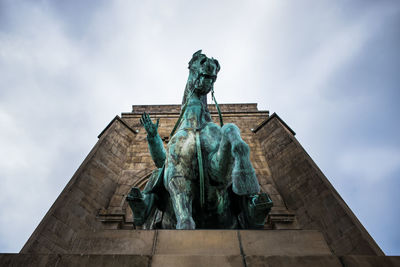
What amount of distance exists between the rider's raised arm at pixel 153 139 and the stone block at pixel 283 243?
169cm

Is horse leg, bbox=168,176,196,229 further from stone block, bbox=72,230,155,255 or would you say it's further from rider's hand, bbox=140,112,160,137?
rider's hand, bbox=140,112,160,137

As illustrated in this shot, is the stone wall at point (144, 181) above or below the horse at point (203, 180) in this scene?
above

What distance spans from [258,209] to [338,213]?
389cm

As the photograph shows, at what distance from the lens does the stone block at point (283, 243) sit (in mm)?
1701

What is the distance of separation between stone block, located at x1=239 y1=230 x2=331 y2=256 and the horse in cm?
38

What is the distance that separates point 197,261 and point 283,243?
62 centimetres

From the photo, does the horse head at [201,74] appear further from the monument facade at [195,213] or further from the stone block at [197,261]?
the stone block at [197,261]

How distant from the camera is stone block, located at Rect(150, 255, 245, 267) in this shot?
1.53 metres

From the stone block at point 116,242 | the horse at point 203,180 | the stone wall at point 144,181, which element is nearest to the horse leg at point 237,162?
the horse at point 203,180

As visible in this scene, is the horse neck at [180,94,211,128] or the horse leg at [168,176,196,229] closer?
the horse leg at [168,176,196,229]

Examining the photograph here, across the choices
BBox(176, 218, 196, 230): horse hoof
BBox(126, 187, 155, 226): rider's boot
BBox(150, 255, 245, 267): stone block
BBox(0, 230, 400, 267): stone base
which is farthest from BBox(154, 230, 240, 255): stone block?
BBox(126, 187, 155, 226): rider's boot

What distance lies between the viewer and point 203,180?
8.46 feet

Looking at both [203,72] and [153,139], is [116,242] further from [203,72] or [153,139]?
[203,72]

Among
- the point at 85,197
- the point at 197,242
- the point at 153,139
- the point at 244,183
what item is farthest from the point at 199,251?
the point at 85,197
